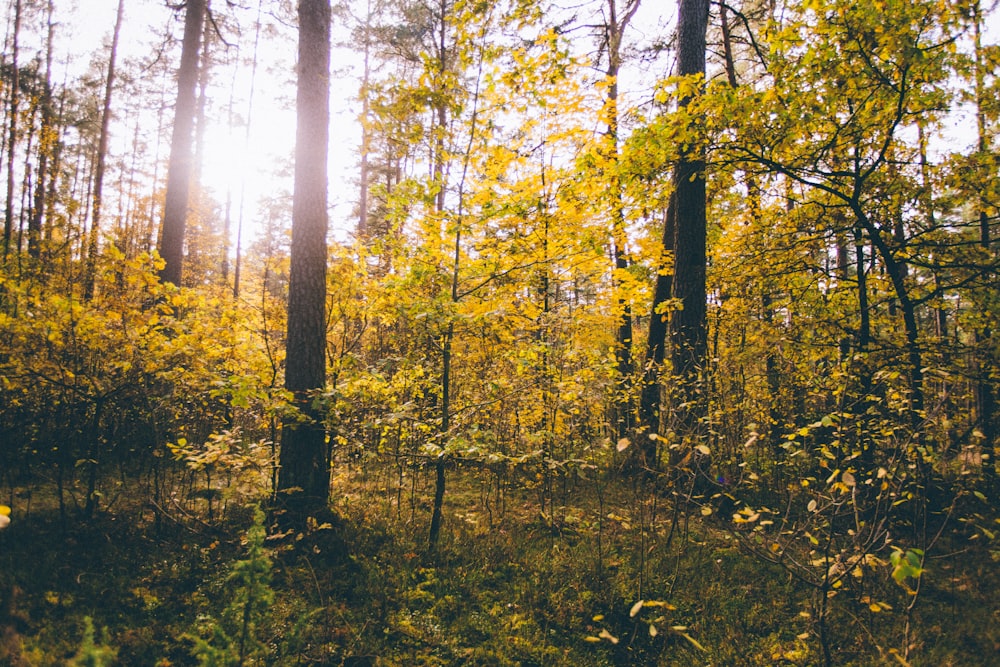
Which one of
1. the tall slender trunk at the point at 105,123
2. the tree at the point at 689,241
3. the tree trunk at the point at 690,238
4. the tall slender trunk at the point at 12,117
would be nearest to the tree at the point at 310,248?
the tree at the point at 689,241

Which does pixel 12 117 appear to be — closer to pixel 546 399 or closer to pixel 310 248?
pixel 310 248

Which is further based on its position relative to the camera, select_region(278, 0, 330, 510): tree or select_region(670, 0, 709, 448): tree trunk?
select_region(670, 0, 709, 448): tree trunk

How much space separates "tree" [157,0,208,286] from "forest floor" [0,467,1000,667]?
5232 millimetres

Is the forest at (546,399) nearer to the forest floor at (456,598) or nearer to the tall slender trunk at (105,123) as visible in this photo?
the forest floor at (456,598)

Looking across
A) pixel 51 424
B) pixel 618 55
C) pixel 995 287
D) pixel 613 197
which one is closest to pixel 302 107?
pixel 613 197

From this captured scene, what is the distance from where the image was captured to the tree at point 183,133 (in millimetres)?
8188

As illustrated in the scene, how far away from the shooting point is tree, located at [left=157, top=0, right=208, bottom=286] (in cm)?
819

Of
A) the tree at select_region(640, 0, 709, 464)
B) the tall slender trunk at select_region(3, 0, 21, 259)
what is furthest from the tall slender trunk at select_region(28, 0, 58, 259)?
the tree at select_region(640, 0, 709, 464)

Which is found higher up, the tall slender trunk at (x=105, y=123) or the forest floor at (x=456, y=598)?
the tall slender trunk at (x=105, y=123)

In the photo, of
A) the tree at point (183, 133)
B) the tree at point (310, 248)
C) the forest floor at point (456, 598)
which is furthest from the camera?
the tree at point (183, 133)

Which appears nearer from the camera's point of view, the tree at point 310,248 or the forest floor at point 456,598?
the forest floor at point 456,598

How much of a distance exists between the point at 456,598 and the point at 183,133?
Answer: 9.81 m

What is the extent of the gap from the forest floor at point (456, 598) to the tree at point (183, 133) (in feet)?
17.2

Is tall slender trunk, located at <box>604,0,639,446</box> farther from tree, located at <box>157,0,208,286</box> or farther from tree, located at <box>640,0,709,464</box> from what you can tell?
tree, located at <box>157,0,208,286</box>
